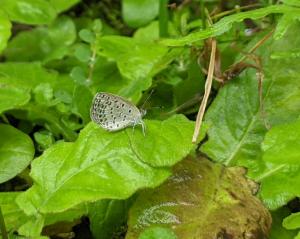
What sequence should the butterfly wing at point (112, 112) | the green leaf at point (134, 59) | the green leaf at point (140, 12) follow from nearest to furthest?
Answer: the butterfly wing at point (112, 112), the green leaf at point (134, 59), the green leaf at point (140, 12)

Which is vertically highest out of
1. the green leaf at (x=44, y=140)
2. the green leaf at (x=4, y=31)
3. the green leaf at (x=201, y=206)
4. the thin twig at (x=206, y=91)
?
the green leaf at (x=4, y=31)

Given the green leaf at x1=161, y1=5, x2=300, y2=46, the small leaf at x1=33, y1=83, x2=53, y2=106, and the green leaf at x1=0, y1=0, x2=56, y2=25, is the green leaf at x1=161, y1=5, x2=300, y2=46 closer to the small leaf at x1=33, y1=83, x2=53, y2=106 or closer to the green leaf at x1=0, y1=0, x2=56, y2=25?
the small leaf at x1=33, y1=83, x2=53, y2=106

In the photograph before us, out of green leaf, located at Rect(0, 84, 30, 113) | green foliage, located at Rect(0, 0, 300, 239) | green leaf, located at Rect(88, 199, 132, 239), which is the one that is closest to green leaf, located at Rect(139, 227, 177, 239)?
green foliage, located at Rect(0, 0, 300, 239)

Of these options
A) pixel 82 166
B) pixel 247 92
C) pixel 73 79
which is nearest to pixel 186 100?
pixel 247 92

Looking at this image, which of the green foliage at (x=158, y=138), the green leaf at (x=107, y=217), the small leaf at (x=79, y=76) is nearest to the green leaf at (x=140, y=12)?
the green foliage at (x=158, y=138)

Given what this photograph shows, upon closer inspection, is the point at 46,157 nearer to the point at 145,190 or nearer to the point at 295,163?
the point at 145,190

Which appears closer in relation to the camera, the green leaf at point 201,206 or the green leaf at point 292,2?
the green leaf at point 201,206

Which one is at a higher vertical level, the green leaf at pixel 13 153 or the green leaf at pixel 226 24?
the green leaf at pixel 226 24

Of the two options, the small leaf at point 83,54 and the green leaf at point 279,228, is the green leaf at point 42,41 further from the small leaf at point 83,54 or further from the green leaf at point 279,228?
the green leaf at point 279,228
